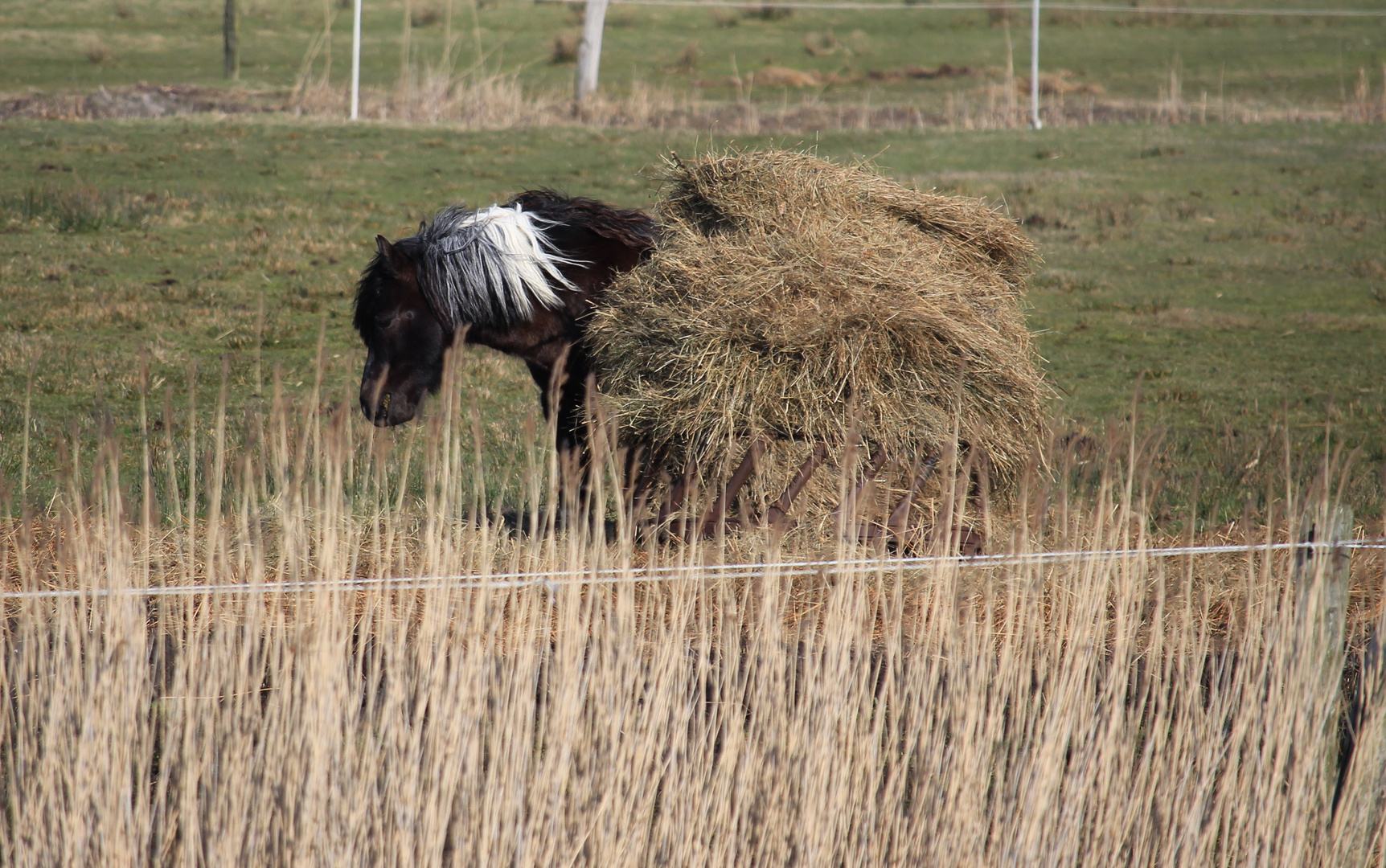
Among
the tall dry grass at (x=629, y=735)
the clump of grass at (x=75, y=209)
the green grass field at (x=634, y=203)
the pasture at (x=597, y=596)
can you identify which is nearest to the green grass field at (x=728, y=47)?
the green grass field at (x=634, y=203)

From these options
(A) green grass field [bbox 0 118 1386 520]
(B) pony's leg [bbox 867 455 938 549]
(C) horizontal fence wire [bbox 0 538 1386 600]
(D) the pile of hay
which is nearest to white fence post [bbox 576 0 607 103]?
(A) green grass field [bbox 0 118 1386 520]

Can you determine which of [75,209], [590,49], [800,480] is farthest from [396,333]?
[590,49]

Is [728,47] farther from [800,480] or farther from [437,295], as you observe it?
[800,480]

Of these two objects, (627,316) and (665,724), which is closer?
(665,724)

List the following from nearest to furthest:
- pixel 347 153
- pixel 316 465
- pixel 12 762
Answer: pixel 12 762
pixel 316 465
pixel 347 153

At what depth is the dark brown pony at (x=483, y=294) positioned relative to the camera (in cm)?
539

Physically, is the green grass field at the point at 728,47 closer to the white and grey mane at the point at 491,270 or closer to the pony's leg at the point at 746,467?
the white and grey mane at the point at 491,270

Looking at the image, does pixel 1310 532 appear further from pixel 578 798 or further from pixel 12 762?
pixel 12 762

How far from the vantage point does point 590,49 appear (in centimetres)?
2083

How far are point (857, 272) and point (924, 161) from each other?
484 inches

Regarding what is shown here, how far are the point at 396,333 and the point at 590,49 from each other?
1643 cm

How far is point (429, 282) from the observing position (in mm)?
5414

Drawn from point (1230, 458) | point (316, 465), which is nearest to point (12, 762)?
point (316, 465)

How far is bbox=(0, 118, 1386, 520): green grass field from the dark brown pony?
2.29ft
